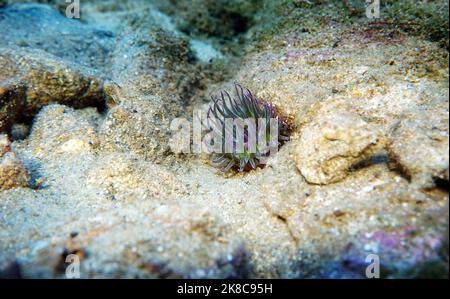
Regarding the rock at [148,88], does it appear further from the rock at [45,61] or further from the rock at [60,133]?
the rock at [45,61]

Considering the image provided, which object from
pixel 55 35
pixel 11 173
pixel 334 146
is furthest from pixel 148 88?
pixel 334 146

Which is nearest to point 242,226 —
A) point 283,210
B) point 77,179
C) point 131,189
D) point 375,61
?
point 283,210

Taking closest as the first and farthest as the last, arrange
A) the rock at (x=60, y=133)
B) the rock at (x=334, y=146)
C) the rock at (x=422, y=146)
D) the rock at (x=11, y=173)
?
the rock at (x=422, y=146), the rock at (x=334, y=146), the rock at (x=11, y=173), the rock at (x=60, y=133)

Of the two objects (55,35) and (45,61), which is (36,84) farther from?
(55,35)

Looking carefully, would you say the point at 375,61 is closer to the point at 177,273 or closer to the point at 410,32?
the point at 410,32

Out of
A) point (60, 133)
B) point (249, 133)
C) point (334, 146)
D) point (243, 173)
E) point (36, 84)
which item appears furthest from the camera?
point (36, 84)

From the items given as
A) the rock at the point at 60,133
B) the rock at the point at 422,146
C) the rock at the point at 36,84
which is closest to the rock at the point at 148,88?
the rock at the point at 60,133

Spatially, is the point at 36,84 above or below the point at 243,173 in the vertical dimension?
above
